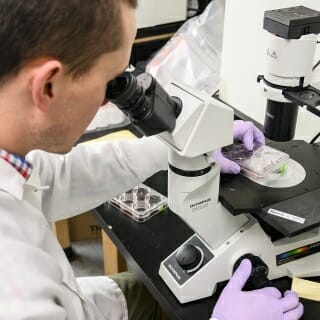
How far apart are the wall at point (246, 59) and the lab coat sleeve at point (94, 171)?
64cm

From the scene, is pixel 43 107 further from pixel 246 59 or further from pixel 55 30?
pixel 246 59

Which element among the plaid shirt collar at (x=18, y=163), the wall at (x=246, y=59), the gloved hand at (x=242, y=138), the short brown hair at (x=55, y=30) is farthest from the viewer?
the wall at (x=246, y=59)

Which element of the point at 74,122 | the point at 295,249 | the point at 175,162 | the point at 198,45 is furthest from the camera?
the point at 198,45

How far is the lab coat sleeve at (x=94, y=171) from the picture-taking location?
45.3 inches

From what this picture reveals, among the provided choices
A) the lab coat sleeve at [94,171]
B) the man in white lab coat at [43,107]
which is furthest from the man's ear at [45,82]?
the lab coat sleeve at [94,171]

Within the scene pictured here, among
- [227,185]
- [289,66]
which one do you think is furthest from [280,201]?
[289,66]

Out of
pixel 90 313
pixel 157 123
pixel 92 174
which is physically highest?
pixel 157 123

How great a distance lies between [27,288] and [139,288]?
57cm

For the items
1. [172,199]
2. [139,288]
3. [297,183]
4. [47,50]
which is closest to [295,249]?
[297,183]

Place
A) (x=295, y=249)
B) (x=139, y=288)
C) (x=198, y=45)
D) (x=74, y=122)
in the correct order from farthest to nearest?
(x=198, y=45)
(x=139, y=288)
(x=295, y=249)
(x=74, y=122)

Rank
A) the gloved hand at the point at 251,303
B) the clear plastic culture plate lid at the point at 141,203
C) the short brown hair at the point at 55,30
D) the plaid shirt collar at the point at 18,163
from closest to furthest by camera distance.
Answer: the short brown hair at the point at 55,30
the plaid shirt collar at the point at 18,163
the gloved hand at the point at 251,303
the clear plastic culture plate lid at the point at 141,203

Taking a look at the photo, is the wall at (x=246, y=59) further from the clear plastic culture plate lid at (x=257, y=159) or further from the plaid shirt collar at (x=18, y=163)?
the plaid shirt collar at (x=18, y=163)

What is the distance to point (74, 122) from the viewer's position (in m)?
0.83

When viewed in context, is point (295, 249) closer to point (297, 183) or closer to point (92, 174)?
point (297, 183)
